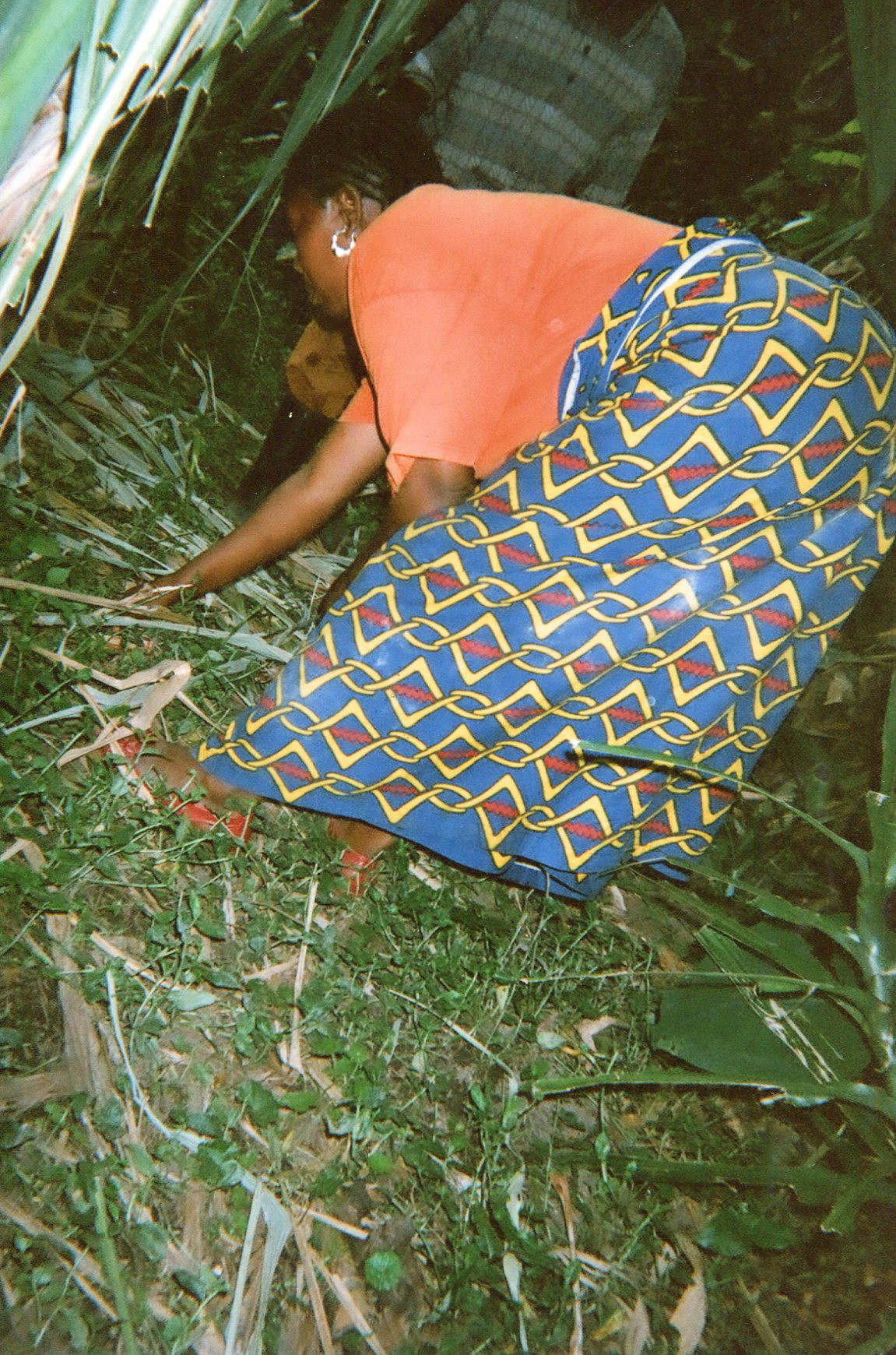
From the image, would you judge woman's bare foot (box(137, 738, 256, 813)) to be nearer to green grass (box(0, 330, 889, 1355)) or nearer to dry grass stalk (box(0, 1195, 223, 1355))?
green grass (box(0, 330, 889, 1355))

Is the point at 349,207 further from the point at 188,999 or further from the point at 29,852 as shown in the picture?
the point at 188,999

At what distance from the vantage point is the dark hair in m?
1.51

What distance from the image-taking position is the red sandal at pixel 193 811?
1353mm

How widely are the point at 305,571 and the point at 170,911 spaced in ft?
3.84

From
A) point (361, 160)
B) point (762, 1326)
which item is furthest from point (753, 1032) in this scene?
point (361, 160)

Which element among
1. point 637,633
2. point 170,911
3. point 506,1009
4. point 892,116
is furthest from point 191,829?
point 892,116

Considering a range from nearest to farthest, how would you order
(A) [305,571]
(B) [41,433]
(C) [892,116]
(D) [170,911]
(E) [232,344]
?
(C) [892,116] < (D) [170,911] < (B) [41,433] < (A) [305,571] < (E) [232,344]

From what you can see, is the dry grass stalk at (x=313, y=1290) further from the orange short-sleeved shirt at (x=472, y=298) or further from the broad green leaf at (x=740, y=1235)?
the orange short-sleeved shirt at (x=472, y=298)

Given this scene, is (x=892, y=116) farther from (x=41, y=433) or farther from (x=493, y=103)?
(x=493, y=103)

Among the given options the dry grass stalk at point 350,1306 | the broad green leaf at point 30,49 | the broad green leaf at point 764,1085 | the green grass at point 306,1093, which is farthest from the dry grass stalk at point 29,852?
the broad green leaf at point 30,49

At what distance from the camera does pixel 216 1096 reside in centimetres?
112

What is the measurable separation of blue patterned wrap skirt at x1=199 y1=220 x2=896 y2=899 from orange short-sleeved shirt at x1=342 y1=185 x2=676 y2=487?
6cm

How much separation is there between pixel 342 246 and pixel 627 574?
2.73 ft

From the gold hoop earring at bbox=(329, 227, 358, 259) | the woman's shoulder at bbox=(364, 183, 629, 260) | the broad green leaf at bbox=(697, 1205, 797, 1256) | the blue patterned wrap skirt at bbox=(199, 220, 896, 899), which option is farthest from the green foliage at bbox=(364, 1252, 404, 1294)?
the gold hoop earring at bbox=(329, 227, 358, 259)
